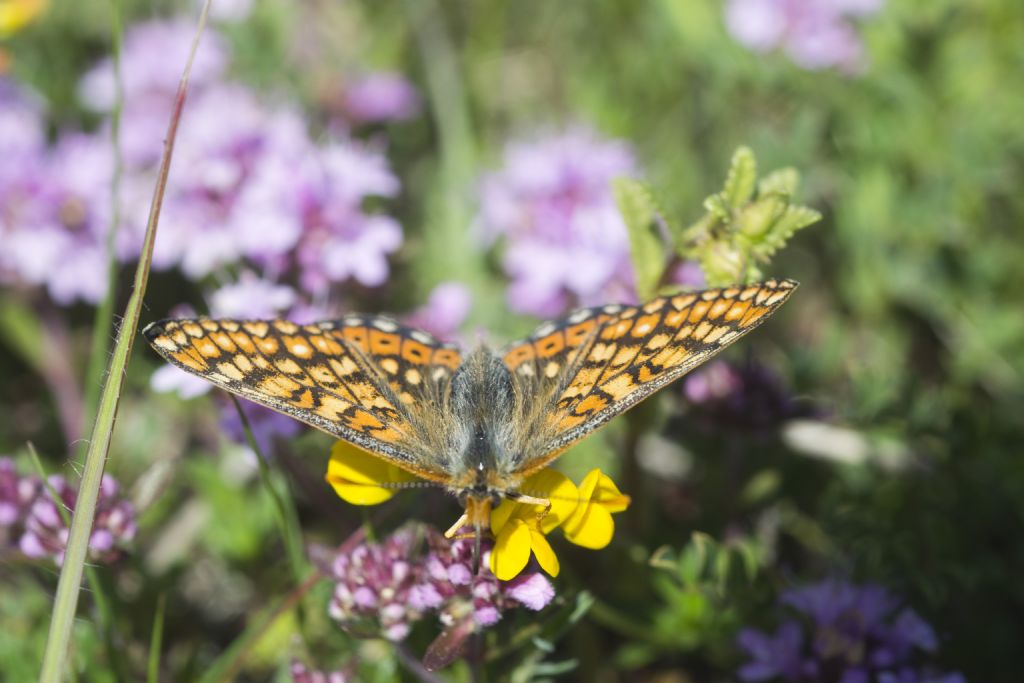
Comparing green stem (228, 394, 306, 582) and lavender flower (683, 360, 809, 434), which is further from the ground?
lavender flower (683, 360, 809, 434)

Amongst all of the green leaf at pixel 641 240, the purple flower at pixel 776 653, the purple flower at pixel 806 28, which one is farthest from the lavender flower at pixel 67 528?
the purple flower at pixel 806 28

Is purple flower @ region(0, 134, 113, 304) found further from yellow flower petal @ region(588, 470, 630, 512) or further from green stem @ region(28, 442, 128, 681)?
yellow flower petal @ region(588, 470, 630, 512)

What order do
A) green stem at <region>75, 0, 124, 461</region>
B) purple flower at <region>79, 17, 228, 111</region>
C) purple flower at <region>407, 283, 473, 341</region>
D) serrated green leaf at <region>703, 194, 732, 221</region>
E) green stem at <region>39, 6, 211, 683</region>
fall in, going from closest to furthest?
green stem at <region>39, 6, 211, 683</region> → serrated green leaf at <region>703, 194, 732, 221</region> → green stem at <region>75, 0, 124, 461</region> → purple flower at <region>407, 283, 473, 341</region> → purple flower at <region>79, 17, 228, 111</region>

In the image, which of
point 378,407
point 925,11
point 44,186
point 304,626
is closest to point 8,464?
point 304,626

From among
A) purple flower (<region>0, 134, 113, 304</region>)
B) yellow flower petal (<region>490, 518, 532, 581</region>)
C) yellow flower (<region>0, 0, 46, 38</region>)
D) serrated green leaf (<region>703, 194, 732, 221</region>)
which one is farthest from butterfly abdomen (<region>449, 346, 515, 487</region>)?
yellow flower (<region>0, 0, 46, 38</region>)

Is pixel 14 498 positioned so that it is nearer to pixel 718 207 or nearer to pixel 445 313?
pixel 445 313

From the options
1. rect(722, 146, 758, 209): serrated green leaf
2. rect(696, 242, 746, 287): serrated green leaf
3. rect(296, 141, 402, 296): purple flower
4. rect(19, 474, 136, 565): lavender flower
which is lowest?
rect(19, 474, 136, 565): lavender flower

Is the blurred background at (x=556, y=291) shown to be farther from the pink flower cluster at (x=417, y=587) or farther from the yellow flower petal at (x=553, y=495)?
the yellow flower petal at (x=553, y=495)
